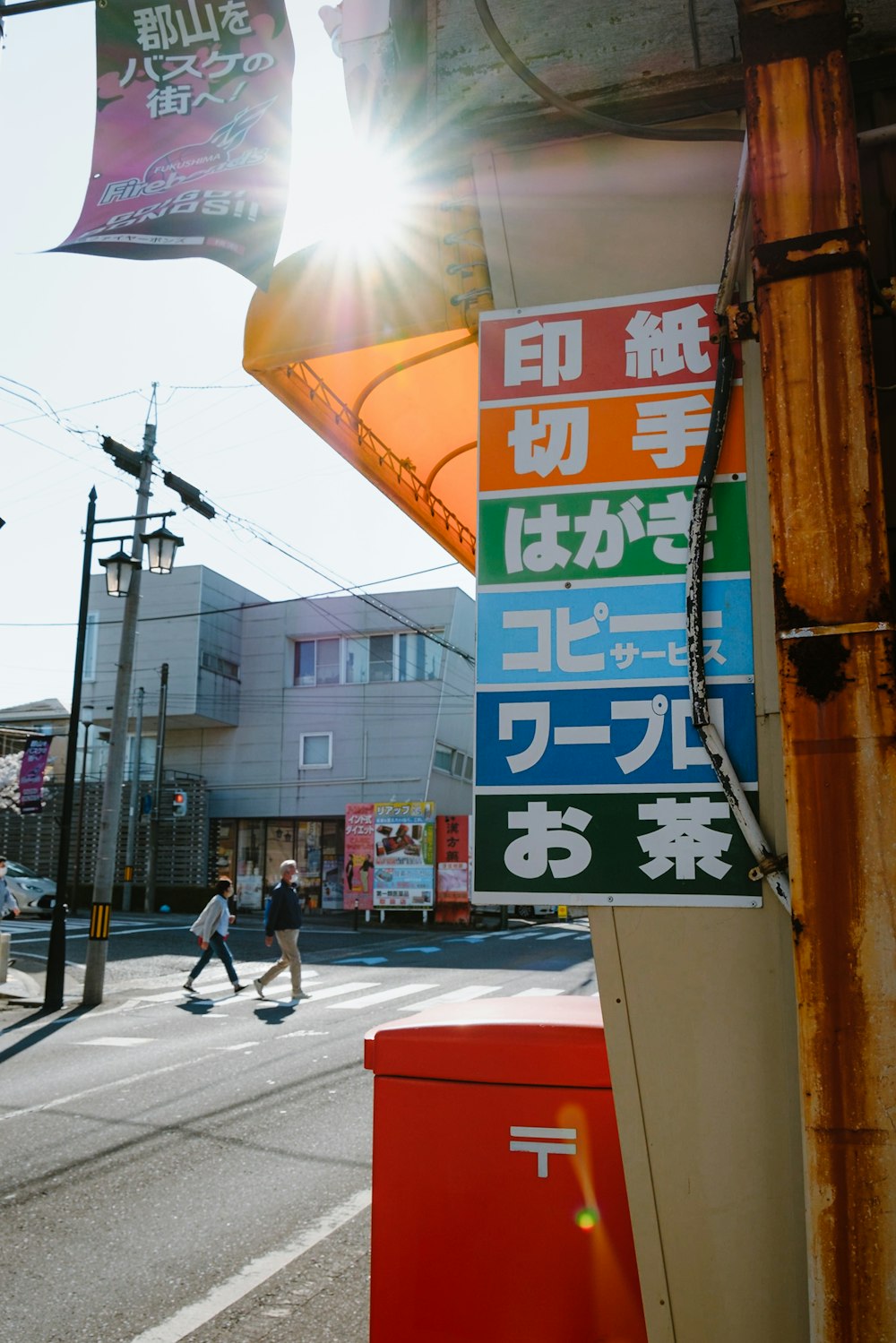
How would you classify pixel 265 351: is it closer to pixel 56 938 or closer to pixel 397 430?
pixel 397 430

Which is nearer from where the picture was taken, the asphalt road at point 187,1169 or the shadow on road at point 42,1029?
the asphalt road at point 187,1169

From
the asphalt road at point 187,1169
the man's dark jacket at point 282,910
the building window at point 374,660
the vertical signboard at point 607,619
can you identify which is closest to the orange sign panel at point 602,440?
the vertical signboard at point 607,619

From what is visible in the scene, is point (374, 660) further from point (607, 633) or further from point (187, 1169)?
point (607, 633)

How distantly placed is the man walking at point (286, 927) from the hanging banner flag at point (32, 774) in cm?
1107

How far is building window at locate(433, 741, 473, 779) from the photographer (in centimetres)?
3366

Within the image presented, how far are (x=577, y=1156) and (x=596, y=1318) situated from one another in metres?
0.38

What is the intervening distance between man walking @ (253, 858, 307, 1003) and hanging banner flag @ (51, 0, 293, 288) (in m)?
10.9

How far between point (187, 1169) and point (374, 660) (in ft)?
94.0

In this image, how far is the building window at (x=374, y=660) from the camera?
33.8 m

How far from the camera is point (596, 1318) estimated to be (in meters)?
2.41

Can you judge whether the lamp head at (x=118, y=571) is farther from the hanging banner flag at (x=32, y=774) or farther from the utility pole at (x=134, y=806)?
the utility pole at (x=134, y=806)

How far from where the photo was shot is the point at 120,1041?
10234mm

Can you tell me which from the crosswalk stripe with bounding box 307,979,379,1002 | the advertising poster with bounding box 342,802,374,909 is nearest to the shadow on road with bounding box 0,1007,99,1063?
the crosswalk stripe with bounding box 307,979,379,1002

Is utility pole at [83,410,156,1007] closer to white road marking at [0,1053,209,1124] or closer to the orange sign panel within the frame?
white road marking at [0,1053,209,1124]
